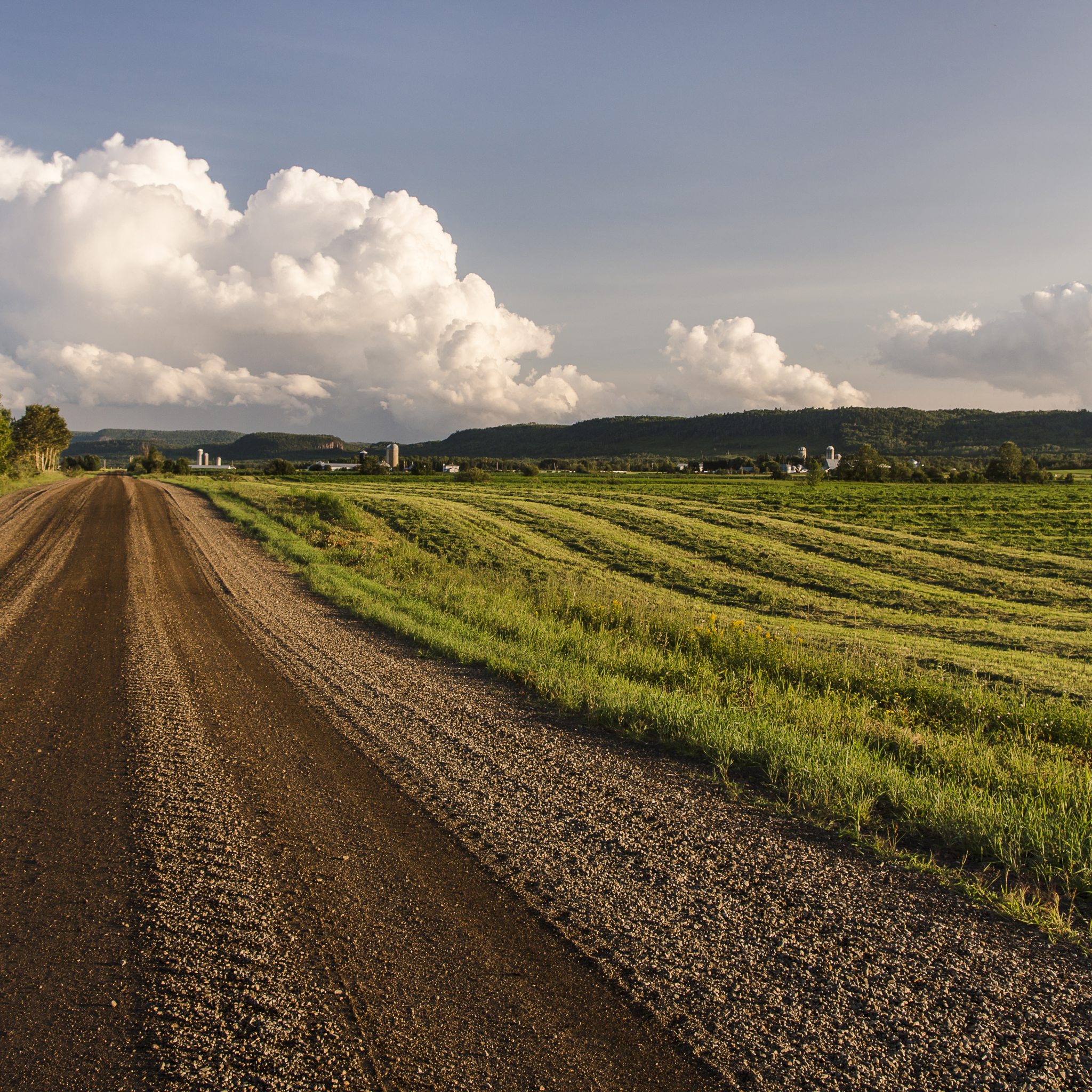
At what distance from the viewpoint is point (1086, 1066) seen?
297 cm

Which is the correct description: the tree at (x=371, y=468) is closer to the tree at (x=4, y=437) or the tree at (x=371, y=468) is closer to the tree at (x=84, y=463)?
the tree at (x=84, y=463)

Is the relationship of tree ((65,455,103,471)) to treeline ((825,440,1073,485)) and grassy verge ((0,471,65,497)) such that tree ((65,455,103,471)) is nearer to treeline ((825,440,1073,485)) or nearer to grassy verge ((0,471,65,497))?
grassy verge ((0,471,65,497))

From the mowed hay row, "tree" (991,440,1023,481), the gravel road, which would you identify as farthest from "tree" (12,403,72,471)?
"tree" (991,440,1023,481)

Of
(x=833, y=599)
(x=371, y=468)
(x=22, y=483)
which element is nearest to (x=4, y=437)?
(x=22, y=483)

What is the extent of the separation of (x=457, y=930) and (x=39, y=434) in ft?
328

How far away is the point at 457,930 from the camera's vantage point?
154 inches

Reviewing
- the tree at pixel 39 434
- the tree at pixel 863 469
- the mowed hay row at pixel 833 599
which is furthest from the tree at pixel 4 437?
the tree at pixel 863 469

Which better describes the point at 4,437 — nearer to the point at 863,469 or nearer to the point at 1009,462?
the point at 863,469

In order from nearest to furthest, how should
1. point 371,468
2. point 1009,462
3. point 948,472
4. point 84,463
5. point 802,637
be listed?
point 802,637
point 1009,462
point 948,472
point 371,468
point 84,463

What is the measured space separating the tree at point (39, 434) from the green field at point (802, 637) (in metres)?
55.1

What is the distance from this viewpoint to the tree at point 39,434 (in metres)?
79.4

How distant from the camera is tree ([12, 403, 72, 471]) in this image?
3125 inches

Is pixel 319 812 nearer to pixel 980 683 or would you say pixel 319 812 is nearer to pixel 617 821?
pixel 617 821

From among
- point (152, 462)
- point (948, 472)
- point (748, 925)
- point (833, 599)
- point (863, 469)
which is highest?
point (152, 462)
